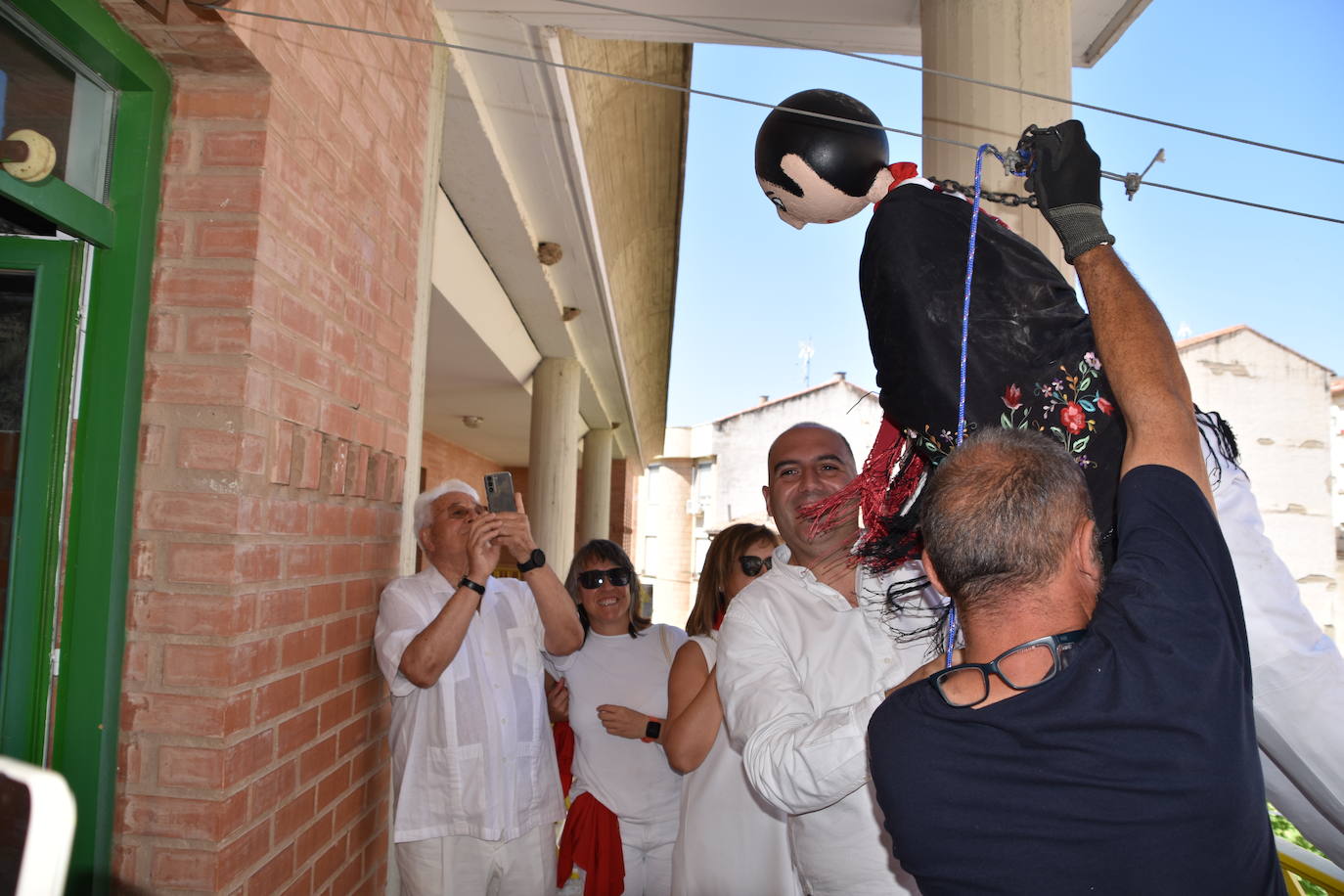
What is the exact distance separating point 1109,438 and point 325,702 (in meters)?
1.98

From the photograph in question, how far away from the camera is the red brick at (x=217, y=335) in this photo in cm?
194

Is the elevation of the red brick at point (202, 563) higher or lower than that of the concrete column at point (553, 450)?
lower

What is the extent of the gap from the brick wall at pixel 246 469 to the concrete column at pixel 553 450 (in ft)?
20.9

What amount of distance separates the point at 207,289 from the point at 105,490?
0.45 meters

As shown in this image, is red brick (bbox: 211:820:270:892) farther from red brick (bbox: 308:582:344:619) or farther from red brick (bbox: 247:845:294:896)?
red brick (bbox: 308:582:344:619)

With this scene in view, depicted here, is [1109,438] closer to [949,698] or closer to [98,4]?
[949,698]

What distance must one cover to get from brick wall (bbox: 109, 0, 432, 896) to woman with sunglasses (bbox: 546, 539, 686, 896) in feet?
2.59

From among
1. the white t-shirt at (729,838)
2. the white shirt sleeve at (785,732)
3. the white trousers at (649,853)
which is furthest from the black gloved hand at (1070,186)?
the white trousers at (649,853)

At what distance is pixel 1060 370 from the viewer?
1.32 metres

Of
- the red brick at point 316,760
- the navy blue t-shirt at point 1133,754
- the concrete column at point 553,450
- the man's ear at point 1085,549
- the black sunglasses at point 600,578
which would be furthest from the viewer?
the concrete column at point 553,450

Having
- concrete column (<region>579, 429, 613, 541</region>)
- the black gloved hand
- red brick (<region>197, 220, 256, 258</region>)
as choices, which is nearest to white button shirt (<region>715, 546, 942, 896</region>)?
the black gloved hand

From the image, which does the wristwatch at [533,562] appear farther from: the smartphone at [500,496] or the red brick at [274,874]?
the red brick at [274,874]

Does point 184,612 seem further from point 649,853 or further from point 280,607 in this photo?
point 649,853

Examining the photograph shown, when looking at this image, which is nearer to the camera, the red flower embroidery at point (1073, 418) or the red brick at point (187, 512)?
the red flower embroidery at point (1073, 418)
